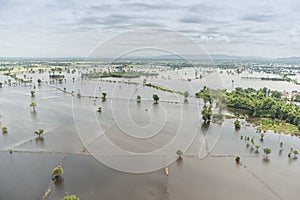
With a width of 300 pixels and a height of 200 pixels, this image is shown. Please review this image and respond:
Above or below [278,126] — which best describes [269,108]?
above

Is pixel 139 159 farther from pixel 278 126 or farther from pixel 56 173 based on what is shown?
pixel 278 126

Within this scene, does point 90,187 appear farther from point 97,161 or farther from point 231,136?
point 231,136

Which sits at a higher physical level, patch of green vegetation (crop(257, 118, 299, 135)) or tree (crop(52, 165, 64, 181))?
patch of green vegetation (crop(257, 118, 299, 135))

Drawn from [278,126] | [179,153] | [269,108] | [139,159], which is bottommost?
[139,159]

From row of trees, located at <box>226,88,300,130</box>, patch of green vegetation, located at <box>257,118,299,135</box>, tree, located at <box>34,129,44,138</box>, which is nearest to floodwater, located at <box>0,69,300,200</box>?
tree, located at <box>34,129,44,138</box>

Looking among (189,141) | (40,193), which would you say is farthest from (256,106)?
(40,193)

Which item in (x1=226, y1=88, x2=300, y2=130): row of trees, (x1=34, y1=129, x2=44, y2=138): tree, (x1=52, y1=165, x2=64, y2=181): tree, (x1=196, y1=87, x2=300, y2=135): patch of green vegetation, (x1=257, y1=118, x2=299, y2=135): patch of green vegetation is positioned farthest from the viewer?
(x1=226, y1=88, x2=300, y2=130): row of trees

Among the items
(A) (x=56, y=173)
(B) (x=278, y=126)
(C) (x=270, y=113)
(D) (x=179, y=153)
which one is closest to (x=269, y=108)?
(C) (x=270, y=113)

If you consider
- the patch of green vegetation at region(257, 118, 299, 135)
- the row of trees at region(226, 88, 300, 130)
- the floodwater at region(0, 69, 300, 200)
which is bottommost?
the floodwater at region(0, 69, 300, 200)

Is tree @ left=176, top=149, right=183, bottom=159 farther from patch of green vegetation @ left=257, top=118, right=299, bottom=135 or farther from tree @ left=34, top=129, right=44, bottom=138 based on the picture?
tree @ left=34, top=129, right=44, bottom=138
